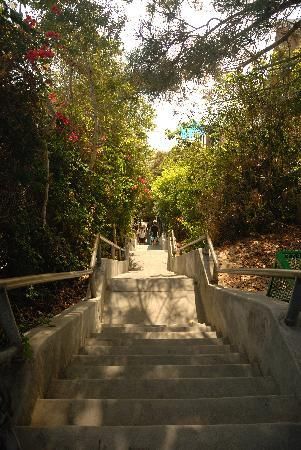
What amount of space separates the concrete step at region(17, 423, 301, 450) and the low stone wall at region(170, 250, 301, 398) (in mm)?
519

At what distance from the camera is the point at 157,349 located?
14.8 feet

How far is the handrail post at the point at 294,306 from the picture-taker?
9.50 ft

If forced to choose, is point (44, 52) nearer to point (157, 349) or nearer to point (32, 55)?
point (32, 55)

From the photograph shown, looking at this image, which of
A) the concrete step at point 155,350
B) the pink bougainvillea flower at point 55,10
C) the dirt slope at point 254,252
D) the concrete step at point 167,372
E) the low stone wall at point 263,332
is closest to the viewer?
the low stone wall at point 263,332

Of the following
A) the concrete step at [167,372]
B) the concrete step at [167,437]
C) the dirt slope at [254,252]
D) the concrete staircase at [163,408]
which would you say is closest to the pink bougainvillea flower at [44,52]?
the concrete staircase at [163,408]

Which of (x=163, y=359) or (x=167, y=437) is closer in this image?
(x=167, y=437)

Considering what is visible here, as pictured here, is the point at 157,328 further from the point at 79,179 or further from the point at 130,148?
the point at 130,148

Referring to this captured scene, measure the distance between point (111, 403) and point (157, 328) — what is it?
11.1ft

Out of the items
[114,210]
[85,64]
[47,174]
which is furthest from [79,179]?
[114,210]

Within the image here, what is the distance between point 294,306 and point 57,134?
6364 mm

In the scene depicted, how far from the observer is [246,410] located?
2.65 meters

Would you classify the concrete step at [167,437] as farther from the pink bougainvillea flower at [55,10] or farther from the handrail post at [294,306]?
the pink bougainvillea flower at [55,10]

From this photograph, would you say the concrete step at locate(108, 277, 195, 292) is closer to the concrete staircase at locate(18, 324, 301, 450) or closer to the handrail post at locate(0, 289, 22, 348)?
the concrete staircase at locate(18, 324, 301, 450)

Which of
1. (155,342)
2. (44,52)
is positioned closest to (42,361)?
(155,342)
